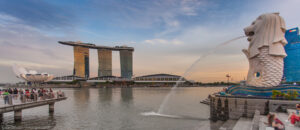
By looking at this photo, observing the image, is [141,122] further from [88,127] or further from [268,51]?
[268,51]

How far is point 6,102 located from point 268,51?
25224 mm

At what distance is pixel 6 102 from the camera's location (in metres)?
17.9

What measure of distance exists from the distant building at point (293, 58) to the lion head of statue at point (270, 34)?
1251cm

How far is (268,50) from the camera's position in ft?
73.4

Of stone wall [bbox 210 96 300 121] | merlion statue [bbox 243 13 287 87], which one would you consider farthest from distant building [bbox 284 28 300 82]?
stone wall [bbox 210 96 300 121]

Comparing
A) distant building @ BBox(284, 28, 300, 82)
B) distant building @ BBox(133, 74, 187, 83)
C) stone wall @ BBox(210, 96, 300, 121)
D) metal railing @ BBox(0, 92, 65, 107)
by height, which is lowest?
distant building @ BBox(133, 74, 187, 83)

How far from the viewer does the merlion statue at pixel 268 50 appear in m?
21.8

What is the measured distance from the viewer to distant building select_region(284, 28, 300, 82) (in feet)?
105

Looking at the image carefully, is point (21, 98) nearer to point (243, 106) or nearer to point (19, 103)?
point (19, 103)

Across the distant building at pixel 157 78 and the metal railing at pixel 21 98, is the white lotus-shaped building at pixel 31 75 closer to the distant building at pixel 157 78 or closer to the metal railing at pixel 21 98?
the distant building at pixel 157 78

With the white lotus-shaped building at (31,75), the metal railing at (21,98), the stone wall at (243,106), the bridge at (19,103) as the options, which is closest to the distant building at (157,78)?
the white lotus-shaped building at (31,75)

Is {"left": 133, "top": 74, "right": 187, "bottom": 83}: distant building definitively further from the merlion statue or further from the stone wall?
the stone wall

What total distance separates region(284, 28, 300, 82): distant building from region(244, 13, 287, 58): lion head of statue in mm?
12514

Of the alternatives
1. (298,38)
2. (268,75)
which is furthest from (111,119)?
(298,38)
